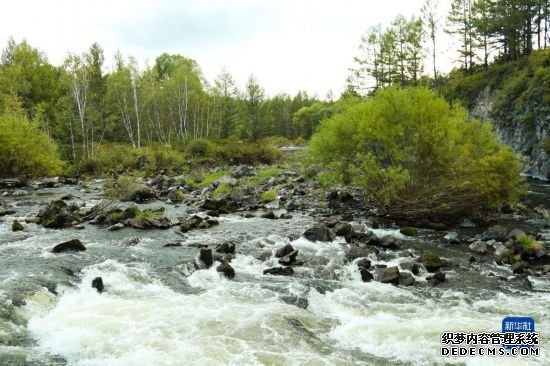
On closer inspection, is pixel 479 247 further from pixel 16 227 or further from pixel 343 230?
pixel 16 227

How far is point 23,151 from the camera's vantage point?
118 ft

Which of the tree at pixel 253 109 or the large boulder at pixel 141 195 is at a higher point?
the tree at pixel 253 109

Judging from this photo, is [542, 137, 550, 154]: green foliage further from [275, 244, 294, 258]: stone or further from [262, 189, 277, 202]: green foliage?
[275, 244, 294, 258]: stone

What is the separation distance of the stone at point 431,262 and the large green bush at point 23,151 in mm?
34277

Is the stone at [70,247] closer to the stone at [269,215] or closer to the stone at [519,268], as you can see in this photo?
the stone at [269,215]

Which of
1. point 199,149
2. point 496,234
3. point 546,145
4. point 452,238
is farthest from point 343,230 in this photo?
point 199,149

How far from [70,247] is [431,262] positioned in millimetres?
13218

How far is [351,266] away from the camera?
14.6 m

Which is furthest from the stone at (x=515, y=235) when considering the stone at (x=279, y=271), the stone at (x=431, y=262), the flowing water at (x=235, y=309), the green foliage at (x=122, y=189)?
the green foliage at (x=122, y=189)

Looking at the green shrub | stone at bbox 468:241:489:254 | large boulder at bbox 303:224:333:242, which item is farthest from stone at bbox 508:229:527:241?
the green shrub

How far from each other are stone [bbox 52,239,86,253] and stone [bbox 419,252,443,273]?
12595 mm

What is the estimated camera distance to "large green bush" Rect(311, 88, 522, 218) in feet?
68.8

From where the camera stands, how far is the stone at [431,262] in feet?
47.1

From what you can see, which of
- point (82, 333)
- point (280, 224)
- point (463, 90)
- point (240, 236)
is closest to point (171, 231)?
point (240, 236)
